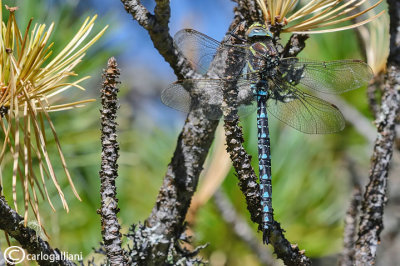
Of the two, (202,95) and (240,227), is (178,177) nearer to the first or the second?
(202,95)

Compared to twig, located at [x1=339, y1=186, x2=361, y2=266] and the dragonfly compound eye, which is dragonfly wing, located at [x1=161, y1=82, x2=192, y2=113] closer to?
the dragonfly compound eye

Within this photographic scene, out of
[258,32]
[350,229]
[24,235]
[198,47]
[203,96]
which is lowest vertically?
[24,235]

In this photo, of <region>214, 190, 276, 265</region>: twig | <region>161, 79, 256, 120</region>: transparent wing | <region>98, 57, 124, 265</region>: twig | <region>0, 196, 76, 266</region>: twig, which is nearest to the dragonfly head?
<region>161, 79, 256, 120</region>: transparent wing

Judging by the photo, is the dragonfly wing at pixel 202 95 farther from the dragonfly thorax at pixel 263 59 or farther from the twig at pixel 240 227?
the twig at pixel 240 227

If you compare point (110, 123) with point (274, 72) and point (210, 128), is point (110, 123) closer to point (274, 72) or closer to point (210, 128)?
point (210, 128)

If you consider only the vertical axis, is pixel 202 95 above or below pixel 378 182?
above

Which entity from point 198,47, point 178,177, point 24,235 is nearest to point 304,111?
point 198,47
